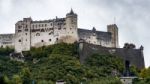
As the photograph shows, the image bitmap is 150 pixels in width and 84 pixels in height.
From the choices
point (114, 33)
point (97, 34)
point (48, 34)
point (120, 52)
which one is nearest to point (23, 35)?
point (48, 34)

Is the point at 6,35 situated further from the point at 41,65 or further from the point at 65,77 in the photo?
the point at 65,77

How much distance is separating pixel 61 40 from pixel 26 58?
5.36 meters

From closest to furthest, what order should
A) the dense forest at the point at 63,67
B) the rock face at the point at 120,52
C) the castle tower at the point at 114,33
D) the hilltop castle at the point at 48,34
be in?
the dense forest at the point at 63,67 → the rock face at the point at 120,52 → the hilltop castle at the point at 48,34 → the castle tower at the point at 114,33

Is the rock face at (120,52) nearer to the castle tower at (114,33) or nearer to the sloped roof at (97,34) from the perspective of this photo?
the castle tower at (114,33)

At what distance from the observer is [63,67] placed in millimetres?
93625

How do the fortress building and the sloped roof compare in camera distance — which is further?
the sloped roof

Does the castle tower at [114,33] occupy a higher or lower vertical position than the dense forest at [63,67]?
higher

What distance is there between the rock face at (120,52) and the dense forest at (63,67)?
28.7 inches

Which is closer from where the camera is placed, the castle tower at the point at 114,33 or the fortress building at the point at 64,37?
the fortress building at the point at 64,37

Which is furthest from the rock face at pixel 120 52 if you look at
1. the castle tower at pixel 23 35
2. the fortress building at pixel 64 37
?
the castle tower at pixel 23 35

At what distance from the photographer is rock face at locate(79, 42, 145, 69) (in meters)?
101

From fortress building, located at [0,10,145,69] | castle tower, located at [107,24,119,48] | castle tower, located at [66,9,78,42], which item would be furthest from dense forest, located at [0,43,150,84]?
castle tower, located at [107,24,119,48]

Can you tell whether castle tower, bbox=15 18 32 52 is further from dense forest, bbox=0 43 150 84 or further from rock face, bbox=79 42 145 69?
rock face, bbox=79 42 145 69

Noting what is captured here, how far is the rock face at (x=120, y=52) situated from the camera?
101m
